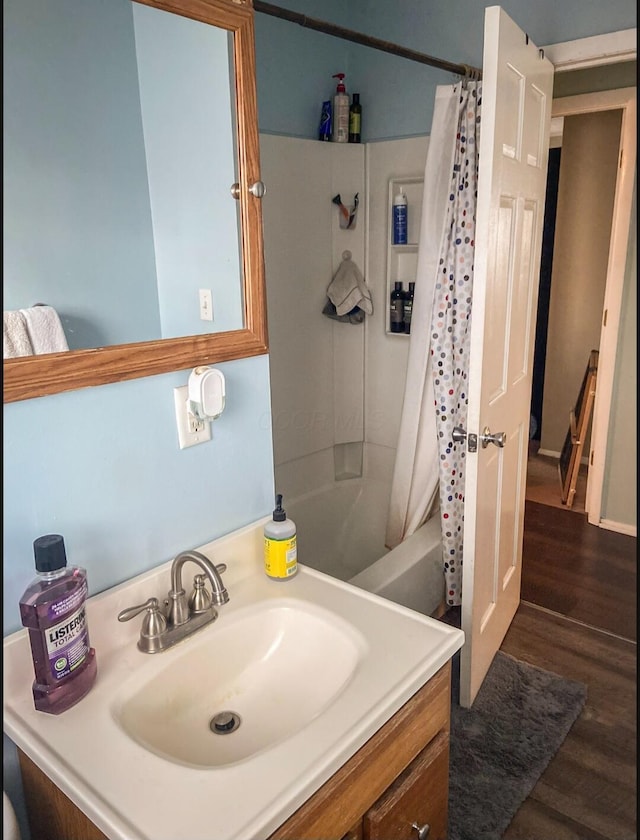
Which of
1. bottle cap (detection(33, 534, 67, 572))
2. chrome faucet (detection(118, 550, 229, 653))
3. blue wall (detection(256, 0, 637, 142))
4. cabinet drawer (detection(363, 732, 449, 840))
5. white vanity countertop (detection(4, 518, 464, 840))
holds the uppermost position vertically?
blue wall (detection(256, 0, 637, 142))

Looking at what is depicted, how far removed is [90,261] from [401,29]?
193 centimetres

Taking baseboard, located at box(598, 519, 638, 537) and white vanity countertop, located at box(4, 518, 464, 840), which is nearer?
baseboard, located at box(598, 519, 638, 537)

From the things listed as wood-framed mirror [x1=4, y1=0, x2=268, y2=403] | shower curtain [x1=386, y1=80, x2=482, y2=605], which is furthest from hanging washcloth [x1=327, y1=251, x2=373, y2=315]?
wood-framed mirror [x1=4, y1=0, x2=268, y2=403]

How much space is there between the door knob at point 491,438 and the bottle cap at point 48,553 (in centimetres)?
120

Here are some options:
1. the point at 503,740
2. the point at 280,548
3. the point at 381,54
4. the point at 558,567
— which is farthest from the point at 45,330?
the point at 558,567

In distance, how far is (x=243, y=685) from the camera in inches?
46.1

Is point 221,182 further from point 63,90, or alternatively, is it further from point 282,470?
point 282,470

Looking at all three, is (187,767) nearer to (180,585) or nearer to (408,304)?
(180,585)

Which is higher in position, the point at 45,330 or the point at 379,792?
the point at 45,330

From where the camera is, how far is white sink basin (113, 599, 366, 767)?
1.03 metres

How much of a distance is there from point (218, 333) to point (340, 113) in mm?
1670

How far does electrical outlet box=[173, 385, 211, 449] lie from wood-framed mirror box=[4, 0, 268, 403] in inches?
2.2

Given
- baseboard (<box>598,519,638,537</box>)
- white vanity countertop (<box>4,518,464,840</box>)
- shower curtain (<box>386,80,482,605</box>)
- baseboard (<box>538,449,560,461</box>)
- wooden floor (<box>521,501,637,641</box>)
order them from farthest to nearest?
baseboard (<box>538,449,560,461</box>), wooden floor (<box>521,501,637,641</box>), shower curtain (<box>386,80,482,605</box>), white vanity countertop (<box>4,518,464,840</box>), baseboard (<box>598,519,638,537</box>)

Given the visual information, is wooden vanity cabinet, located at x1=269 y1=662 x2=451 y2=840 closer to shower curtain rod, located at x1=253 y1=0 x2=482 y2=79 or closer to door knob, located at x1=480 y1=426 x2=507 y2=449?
door knob, located at x1=480 y1=426 x2=507 y2=449
